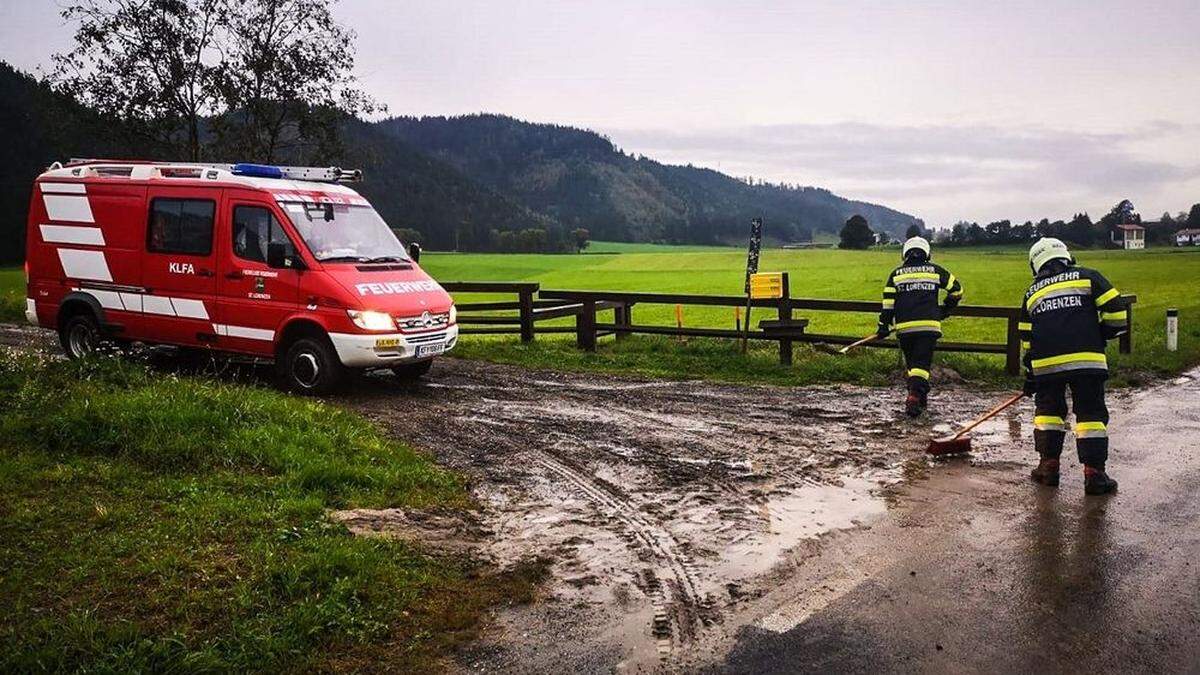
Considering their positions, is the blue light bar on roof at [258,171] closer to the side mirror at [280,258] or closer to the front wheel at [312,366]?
the side mirror at [280,258]

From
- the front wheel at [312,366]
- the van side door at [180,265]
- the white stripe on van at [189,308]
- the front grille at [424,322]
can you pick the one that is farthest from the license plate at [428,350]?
the white stripe on van at [189,308]

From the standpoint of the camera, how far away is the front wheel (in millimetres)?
10008

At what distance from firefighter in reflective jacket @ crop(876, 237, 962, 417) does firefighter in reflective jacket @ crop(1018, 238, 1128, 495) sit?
2606mm

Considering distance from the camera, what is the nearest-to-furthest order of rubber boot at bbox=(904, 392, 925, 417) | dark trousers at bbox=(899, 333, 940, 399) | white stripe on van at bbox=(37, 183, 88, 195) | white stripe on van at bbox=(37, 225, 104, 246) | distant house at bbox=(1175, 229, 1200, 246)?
rubber boot at bbox=(904, 392, 925, 417)
dark trousers at bbox=(899, 333, 940, 399)
white stripe on van at bbox=(37, 225, 104, 246)
white stripe on van at bbox=(37, 183, 88, 195)
distant house at bbox=(1175, 229, 1200, 246)

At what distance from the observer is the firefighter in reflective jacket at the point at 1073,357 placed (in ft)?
22.6

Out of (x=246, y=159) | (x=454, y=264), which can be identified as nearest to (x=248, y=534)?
(x=246, y=159)

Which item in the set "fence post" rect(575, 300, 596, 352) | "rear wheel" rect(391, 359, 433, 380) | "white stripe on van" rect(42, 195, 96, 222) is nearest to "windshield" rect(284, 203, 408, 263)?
"rear wheel" rect(391, 359, 433, 380)

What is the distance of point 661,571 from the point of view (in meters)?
5.15

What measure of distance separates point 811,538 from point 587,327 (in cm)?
980

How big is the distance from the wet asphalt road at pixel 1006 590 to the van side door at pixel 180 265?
8.35 m

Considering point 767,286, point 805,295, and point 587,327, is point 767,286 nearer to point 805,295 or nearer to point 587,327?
point 587,327

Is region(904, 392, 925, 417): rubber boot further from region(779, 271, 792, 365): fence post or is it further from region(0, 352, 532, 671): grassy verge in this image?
region(0, 352, 532, 671): grassy verge

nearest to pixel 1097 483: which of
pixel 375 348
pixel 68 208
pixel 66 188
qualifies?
pixel 375 348

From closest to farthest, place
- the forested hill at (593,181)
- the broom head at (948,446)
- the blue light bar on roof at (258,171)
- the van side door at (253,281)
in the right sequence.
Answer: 1. the broom head at (948,446)
2. the van side door at (253,281)
3. the blue light bar on roof at (258,171)
4. the forested hill at (593,181)
